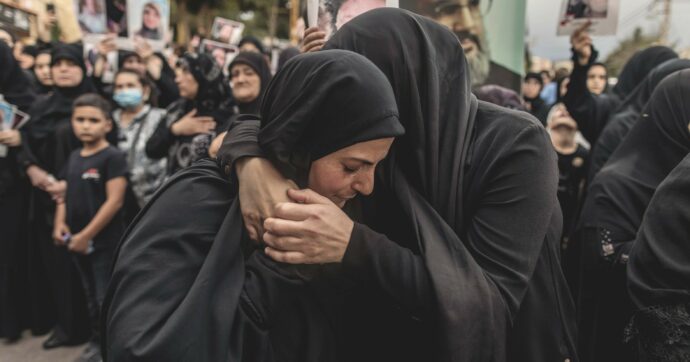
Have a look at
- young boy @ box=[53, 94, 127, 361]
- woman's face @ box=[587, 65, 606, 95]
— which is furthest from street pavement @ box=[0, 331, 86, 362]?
woman's face @ box=[587, 65, 606, 95]

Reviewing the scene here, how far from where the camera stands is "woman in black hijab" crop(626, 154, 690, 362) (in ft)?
5.45

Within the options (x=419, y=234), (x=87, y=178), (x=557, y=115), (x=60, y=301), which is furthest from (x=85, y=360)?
(x=557, y=115)

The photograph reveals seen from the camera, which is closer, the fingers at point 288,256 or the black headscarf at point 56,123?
the fingers at point 288,256

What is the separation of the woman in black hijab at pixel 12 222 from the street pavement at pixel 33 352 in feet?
0.28

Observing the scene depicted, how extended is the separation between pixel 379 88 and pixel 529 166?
417 millimetres

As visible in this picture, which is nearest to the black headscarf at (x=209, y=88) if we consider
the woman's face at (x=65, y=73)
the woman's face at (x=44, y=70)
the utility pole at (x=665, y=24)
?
the woman's face at (x=65, y=73)

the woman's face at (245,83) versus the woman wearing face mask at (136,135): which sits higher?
the woman's face at (245,83)

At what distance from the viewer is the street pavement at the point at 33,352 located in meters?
3.71

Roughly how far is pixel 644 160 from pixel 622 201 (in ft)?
0.68

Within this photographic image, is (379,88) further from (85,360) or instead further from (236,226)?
(85,360)

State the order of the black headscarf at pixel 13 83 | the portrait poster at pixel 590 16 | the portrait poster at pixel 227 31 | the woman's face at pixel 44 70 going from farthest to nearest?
the portrait poster at pixel 227 31
the woman's face at pixel 44 70
the black headscarf at pixel 13 83
the portrait poster at pixel 590 16

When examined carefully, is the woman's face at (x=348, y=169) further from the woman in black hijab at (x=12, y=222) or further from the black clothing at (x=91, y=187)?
the woman in black hijab at (x=12, y=222)

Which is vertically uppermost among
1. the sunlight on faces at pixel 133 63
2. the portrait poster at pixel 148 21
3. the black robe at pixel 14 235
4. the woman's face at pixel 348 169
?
the portrait poster at pixel 148 21

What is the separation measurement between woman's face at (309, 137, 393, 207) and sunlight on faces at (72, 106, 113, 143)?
2796mm
